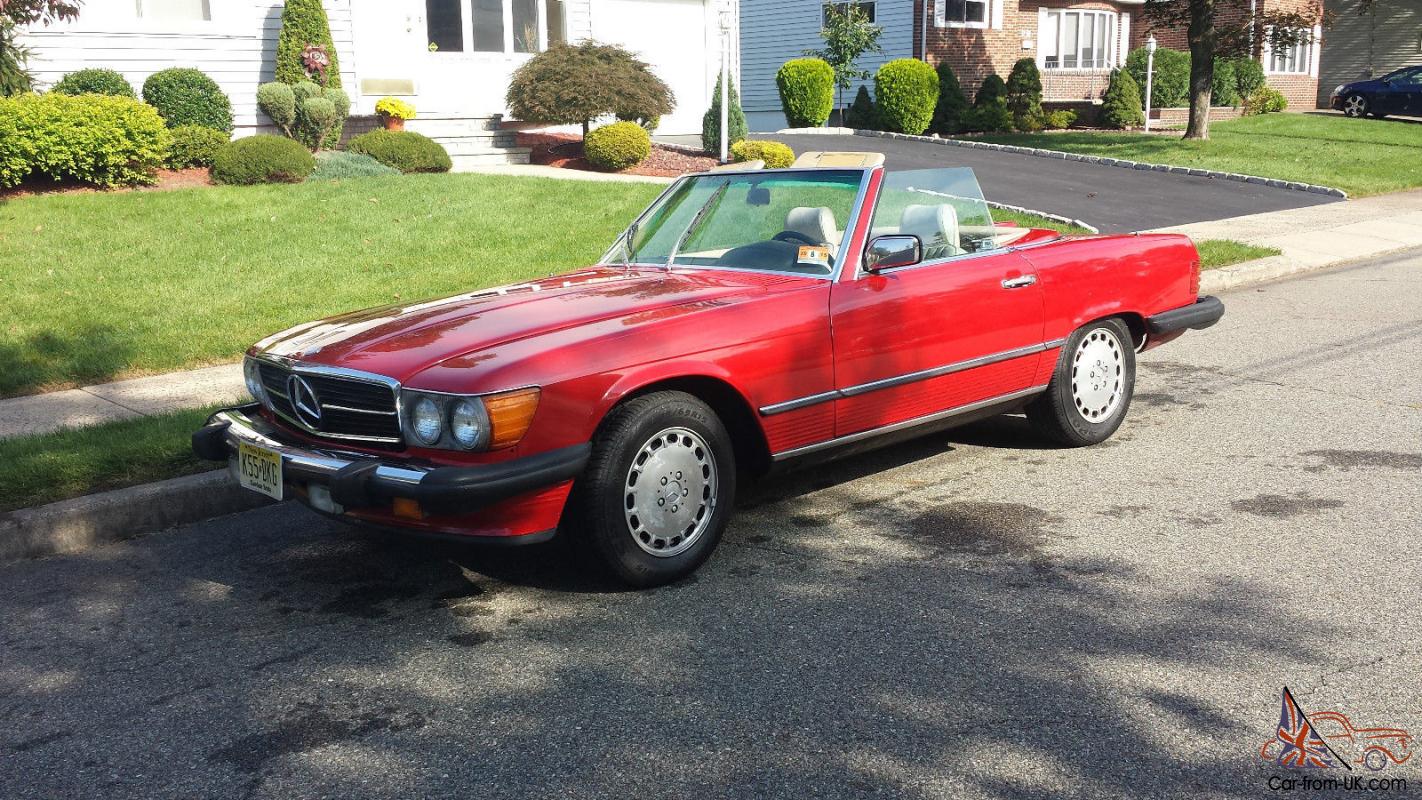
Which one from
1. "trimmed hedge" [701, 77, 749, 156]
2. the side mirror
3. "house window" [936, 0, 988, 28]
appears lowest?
the side mirror

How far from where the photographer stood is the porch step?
61.9ft

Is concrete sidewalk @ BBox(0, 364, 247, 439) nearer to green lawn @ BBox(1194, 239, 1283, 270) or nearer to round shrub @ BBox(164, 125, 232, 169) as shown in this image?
round shrub @ BBox(164, 125, 232, 169)

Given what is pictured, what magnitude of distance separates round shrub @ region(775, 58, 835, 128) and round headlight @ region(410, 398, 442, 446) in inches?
938

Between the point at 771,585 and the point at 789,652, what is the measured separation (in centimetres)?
62

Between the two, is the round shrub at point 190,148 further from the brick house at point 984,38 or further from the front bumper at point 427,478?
the brick house at point 984,38

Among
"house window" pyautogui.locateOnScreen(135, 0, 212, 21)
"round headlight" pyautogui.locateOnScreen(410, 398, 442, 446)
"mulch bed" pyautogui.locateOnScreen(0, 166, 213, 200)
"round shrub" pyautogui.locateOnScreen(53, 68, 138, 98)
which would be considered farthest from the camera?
"house window" pyautogui.locateOnScreen(135, 0, 212, 21)

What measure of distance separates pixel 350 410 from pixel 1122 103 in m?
29.0

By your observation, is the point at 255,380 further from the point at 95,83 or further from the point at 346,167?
the point at 95,83

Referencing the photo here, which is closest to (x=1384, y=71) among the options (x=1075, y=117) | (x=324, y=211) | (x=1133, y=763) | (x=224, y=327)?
(x=1075, y=117)

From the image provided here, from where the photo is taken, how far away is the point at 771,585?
4.53 m

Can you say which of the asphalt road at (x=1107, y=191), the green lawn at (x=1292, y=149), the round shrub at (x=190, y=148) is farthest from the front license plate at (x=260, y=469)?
the green lawn at (x=1292, y=149)

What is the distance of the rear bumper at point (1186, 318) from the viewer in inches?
254

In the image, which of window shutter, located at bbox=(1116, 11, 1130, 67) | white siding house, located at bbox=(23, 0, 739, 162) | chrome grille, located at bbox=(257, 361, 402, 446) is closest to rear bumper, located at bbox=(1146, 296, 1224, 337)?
chrome grille, located at bbox=(257, 361, 402, 446)

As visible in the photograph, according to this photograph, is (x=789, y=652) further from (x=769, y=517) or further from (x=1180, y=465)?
(x=1180, y=465)
